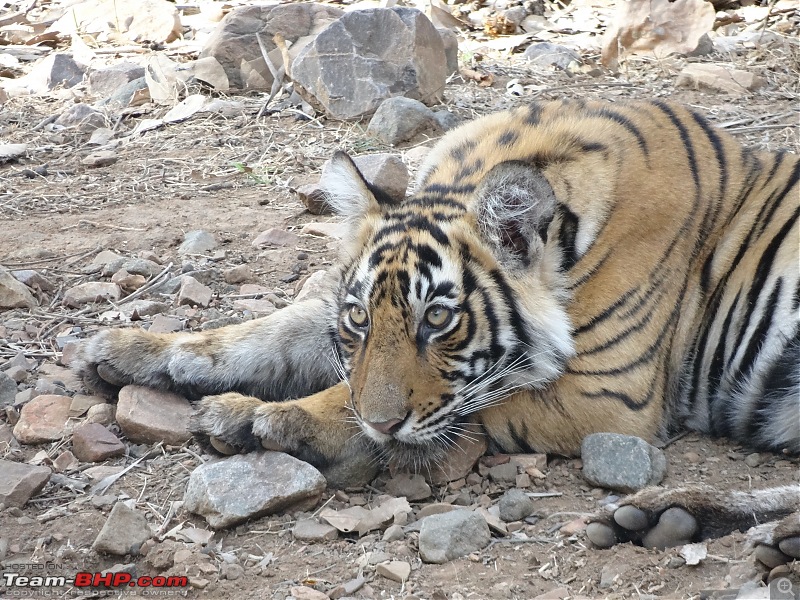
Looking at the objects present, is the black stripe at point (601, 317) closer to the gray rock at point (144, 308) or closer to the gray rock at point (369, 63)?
the gray rock at point (144, 308)

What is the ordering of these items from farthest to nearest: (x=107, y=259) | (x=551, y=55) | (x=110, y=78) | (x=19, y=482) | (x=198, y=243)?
(x=110, y=78) → (x=551, y=55) → (x=198, y=243) → (x=107, y=259) → (x=19, y=482)

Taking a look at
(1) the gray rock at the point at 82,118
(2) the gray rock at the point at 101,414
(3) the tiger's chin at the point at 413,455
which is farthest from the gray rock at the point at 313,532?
(1) the gray rock at the point at 82,118

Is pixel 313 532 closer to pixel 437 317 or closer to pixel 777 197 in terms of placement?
pixel 437 317

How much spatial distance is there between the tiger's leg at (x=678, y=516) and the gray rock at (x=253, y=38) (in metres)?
5.81

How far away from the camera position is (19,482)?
2.98 metres

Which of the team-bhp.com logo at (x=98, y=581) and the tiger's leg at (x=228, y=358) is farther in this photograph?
the tiger's leg at (x=228, y=358)

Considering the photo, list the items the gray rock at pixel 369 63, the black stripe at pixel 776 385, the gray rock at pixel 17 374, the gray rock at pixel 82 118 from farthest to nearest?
the gray rock at pixel 82 118 < the gray rock at pixel 369 63 < the gray rock at pixel 17 374 < the black stripe at pixel 776 385

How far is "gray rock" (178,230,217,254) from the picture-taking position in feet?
16.3

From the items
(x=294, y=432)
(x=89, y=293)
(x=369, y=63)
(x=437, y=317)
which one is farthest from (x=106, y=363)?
(x=369, y=63)

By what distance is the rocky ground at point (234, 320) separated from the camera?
263 centimetres

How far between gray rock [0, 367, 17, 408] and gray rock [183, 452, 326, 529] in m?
1.05

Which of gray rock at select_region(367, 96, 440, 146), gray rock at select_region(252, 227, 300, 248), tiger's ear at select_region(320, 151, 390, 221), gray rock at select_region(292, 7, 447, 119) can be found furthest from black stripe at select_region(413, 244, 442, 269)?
gray rock at select_region(292, 7, 447, 119)

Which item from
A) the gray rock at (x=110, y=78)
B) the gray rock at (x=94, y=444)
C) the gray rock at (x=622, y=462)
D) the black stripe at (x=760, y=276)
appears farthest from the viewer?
the gray rock at (x=110, y=78)

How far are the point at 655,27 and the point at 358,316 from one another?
575cm
